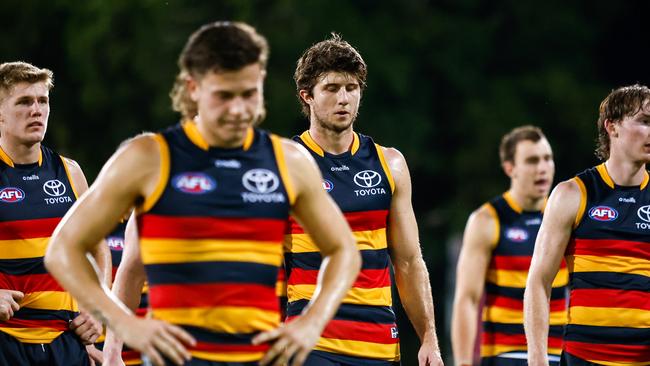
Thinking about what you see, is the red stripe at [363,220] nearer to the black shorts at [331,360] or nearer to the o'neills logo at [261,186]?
the black shorts at [331,360]

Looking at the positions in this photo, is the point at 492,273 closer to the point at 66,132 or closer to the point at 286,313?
the point at 286,313

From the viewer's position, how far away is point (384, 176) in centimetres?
839

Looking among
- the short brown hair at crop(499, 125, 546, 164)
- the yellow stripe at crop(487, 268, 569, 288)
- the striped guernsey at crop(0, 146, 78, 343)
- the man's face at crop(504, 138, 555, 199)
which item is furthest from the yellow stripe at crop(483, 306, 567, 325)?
the striped guernsey at crop(0, 146, 78, 343)

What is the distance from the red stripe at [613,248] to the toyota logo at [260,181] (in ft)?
9.83

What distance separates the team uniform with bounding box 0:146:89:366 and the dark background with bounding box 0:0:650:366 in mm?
13030

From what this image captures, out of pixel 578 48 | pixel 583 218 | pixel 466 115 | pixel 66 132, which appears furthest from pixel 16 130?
pixel 578 48

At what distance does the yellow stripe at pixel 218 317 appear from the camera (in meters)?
5.79

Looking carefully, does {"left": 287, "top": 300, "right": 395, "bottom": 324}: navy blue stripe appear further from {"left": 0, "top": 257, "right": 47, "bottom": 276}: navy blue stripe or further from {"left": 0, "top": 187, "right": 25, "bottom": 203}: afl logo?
{"left": 0, "top": 187, "right": 25, "bottom": 203}: afl logo

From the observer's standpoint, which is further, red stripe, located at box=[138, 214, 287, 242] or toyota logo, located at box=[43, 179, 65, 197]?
toyota logo, located at box=[43, 179, 65, 197]

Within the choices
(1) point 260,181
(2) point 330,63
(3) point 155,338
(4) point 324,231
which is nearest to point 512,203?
(2) point 330,63

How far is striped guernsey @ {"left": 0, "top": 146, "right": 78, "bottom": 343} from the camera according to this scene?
8703 millimetres

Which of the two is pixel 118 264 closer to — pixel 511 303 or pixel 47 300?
pixel 47 300

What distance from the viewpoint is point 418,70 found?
2548 cm

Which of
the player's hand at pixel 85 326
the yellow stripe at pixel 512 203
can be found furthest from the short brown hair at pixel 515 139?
the player's hand at pixel 85 326
